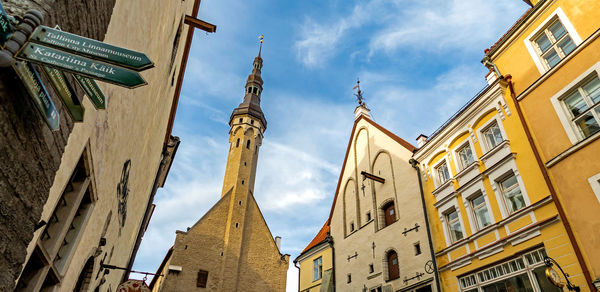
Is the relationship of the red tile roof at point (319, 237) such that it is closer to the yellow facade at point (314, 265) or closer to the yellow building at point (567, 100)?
the yellow facade at point (314, 265)

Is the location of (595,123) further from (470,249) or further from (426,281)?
(426,281)

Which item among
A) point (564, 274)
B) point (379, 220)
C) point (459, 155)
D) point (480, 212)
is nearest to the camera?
point (564, 274)

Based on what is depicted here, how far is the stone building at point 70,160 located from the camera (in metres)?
2.34

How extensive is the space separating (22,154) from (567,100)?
38.9 feet

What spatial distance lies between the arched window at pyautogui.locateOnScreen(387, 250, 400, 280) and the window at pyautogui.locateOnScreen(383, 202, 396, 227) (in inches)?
57.3

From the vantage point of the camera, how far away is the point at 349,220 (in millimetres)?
19047

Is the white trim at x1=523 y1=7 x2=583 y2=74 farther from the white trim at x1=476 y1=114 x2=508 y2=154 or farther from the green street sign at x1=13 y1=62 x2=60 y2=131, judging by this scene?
the green street sign at x1=13 y1=62 x2=60 y2=131

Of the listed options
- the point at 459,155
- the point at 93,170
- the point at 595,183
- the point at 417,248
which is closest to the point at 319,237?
the point at 417,248

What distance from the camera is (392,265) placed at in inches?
587

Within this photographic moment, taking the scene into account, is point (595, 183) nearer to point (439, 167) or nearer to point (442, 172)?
point (442, 172)

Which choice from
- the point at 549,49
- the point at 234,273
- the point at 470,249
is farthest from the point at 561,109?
the point at 234,273

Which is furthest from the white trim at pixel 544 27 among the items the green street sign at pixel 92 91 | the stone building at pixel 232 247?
the stone building at pixel 232 247

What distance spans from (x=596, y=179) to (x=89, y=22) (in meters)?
10.5

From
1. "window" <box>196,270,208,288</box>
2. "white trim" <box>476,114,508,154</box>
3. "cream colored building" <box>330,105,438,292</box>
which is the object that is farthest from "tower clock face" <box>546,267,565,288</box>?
"window" <box>196,270,208,288</box>
